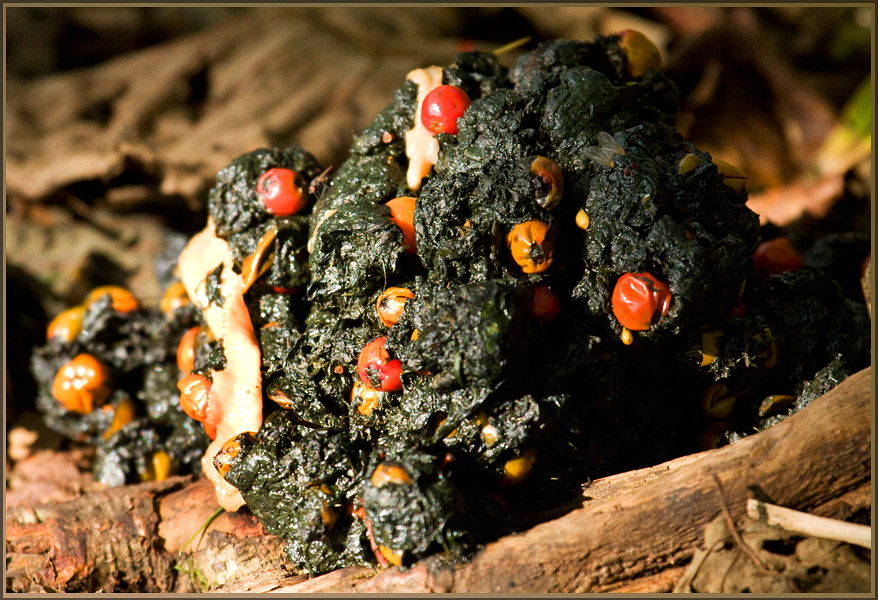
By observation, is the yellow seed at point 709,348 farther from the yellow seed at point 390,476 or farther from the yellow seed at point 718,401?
the yellow seed at point 390,476

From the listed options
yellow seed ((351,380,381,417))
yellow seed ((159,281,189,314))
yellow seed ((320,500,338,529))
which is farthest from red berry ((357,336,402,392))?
yellow seed ((159,281,189,314))

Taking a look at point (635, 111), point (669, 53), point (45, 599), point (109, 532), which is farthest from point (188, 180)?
point (669, 53)

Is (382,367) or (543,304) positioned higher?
(543,304)

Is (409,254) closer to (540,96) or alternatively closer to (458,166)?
(458,166)

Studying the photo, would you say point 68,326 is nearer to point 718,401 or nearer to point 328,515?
point 328,515

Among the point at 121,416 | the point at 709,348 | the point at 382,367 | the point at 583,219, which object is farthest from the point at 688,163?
the point at 121,416

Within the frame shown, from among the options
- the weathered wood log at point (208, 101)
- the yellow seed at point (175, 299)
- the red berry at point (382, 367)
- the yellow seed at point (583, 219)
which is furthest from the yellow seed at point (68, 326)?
the yellow seed at point (583, 219)

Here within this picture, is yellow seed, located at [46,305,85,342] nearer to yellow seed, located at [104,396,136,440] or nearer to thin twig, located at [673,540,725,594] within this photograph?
yellow seed, located at [104,396,136,440]
